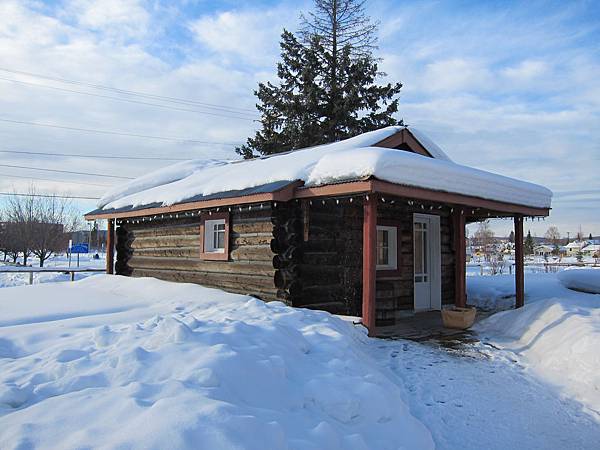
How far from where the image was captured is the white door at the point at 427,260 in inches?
422

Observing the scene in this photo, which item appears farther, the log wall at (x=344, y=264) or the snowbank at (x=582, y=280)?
the snowbank at (x=582, y=280)

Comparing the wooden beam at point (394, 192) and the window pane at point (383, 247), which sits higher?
the wooden beam at point (394, 192)

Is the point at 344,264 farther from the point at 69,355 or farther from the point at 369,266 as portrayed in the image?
the point at 69,355

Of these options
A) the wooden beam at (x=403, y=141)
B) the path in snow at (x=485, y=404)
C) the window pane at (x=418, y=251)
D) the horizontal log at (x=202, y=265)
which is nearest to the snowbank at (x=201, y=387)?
the path in snow at (x=485, y=404)

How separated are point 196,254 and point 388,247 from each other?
14.6 ft

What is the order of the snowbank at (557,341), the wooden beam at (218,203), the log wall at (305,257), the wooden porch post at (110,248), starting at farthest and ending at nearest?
the wooden porch post at (110,248) → the log wall at (305,257) → the wooden beam at (218,203) → the snowbank at (557,341)

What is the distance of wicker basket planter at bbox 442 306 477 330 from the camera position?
8367 mm

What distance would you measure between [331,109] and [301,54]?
3.85 m

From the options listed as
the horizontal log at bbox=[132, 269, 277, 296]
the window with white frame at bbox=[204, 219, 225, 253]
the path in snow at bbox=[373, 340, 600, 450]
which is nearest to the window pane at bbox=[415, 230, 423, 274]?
the horizontal log at bbox=[132, 269, 277, 296]

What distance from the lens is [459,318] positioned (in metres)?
8.38

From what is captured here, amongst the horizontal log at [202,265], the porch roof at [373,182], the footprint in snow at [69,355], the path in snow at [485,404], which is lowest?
the path in snow at [485,404]

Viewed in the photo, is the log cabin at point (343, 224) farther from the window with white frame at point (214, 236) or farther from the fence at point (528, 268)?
the fence at point (528, 268)

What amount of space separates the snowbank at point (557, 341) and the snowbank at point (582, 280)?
5787 mm

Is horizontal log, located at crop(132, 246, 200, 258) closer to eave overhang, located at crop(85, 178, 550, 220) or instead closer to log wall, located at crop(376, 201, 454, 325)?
eave overhang, located at crop(85, 178, 550, 220)
